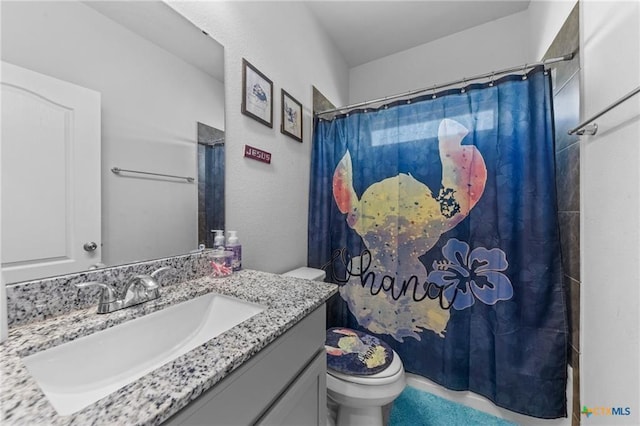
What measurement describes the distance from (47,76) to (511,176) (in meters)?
1.76

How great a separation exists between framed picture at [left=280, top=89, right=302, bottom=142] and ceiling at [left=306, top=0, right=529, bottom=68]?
0.75 metres

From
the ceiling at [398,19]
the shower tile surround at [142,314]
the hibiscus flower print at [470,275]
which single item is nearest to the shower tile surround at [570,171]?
the hibiscus flower print at [470,275]

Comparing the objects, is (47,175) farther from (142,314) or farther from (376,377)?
(376,377)

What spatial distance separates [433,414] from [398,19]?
2540 millimetres

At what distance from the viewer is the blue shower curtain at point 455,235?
1.16 metres

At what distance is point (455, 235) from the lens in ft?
4.41

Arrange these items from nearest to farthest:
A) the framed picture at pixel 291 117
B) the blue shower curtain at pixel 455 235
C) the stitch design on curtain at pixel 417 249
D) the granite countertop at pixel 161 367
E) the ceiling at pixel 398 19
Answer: the granite countertop at pixel 161 367
the blue shower curtain at pixel 455 235
the stitch design on curtain at pixel 417 249
the framed picture at pixel 291 117
the ceiling at pixel 398 19

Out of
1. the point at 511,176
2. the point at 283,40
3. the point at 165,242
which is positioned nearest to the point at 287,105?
the point at 283,40

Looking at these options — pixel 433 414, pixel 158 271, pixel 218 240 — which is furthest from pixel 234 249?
pixel 433 414

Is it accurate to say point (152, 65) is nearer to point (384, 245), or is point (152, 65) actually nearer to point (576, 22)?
point (384, 245)

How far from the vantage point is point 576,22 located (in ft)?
3.40

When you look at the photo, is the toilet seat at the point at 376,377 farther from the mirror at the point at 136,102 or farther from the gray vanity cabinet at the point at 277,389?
the mirror at the point at 136,102

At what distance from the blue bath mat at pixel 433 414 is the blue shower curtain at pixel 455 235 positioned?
119 mm

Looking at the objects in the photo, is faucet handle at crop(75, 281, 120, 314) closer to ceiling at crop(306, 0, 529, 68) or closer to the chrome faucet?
the chrome faucet
